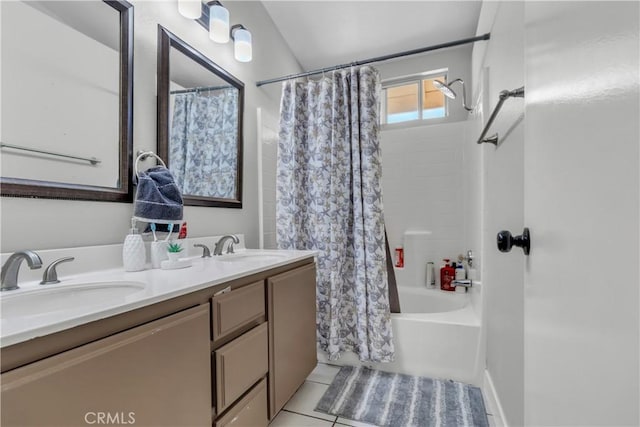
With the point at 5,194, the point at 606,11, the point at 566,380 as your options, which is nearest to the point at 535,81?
the point at 606,11

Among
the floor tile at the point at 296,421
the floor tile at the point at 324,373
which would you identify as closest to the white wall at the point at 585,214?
the floor tile at the point at 296,421

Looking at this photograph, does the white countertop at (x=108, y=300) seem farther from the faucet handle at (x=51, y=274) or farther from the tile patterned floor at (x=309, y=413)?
the tile patterned floor at (x=309, y=413)

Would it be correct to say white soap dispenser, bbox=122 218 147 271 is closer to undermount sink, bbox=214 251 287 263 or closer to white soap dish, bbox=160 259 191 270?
white soap dish, bbox=160 259 191 270

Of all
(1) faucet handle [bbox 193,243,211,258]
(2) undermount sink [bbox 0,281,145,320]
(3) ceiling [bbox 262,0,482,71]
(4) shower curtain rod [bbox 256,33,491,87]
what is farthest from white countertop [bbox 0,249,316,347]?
(3) ceiling [bbox 262,0,482,71]

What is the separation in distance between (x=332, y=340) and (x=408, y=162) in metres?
1.80

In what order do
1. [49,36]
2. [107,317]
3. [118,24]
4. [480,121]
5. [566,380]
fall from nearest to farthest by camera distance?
[566,380] → [107,317] → [49,36] → [118,24] → [480,121]

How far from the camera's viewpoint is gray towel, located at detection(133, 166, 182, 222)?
1152 mm

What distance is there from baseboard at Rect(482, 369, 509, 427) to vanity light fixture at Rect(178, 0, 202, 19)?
237 cm

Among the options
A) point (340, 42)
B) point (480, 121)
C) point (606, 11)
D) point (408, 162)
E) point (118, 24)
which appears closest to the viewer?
point (606, 11)

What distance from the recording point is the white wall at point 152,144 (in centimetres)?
92

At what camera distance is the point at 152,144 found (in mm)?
1338

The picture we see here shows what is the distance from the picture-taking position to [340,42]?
8.38ft

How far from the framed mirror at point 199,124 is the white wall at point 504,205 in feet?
4.83

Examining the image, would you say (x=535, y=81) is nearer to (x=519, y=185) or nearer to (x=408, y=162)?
(x=519, y=185)
